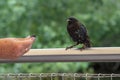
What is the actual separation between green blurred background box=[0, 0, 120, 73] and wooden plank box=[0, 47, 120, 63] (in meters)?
1.04

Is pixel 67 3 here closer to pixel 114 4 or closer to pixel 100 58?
pixel 114 4

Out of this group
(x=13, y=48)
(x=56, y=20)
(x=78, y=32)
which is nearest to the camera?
(x=13, y=48)

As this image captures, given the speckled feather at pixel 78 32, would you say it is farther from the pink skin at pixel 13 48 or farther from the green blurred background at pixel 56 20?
the green blurred background at pixel 56 20

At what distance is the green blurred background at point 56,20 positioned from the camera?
196 centimetres

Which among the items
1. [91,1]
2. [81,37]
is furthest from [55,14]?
[81,37]

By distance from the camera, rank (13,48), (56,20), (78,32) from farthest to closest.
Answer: (56,20) → (78,32) → (13,48)

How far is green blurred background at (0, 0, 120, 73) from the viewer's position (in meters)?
1.96

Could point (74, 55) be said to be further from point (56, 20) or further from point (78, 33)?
point (56, 20)

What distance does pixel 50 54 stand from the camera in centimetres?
86

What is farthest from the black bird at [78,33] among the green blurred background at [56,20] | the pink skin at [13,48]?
the green blurred background at [56,20]

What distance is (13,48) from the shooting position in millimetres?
802

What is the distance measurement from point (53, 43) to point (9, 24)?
24 cm

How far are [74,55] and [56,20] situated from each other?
1.17m

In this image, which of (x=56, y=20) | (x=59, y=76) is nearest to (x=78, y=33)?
(x=59, y=76)
